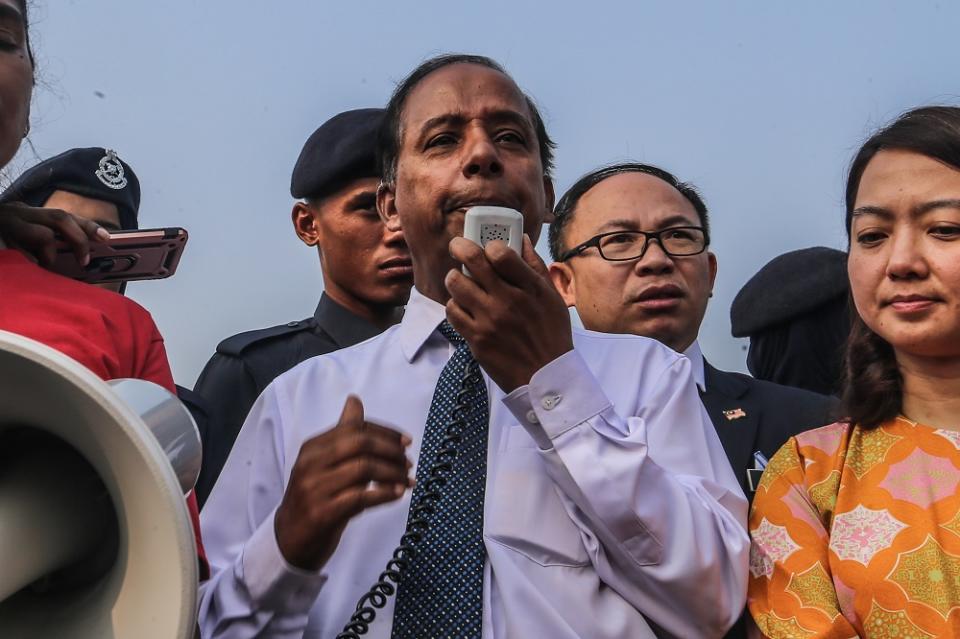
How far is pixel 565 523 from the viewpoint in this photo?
8.31 ft

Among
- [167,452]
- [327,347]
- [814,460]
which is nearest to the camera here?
[167,452]

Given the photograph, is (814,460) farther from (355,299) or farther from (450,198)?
(355,299)

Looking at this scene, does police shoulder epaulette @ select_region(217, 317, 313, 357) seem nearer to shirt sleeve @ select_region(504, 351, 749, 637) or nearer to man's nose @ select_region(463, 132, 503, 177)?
man's nose @ select_region(463, 132, 503, 177)

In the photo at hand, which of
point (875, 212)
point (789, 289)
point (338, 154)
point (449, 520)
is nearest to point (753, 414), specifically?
point (789, 289)

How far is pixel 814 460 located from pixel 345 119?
9.07 feet

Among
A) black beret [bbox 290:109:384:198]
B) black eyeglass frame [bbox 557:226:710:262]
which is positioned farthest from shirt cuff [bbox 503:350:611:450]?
black beret [bbox 290:109:384:198]

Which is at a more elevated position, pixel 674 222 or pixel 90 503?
pixel 674 222

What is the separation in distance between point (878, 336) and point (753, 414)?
99cm

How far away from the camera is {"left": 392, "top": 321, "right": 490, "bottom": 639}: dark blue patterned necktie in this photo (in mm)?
2449

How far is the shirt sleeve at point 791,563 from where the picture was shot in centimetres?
255

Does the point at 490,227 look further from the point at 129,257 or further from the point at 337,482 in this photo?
the point at 129,257

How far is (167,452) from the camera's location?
1.79 metres

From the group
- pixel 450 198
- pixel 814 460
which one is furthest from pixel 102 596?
pixel 814 460

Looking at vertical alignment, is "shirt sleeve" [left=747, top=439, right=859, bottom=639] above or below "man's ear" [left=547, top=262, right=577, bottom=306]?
below
